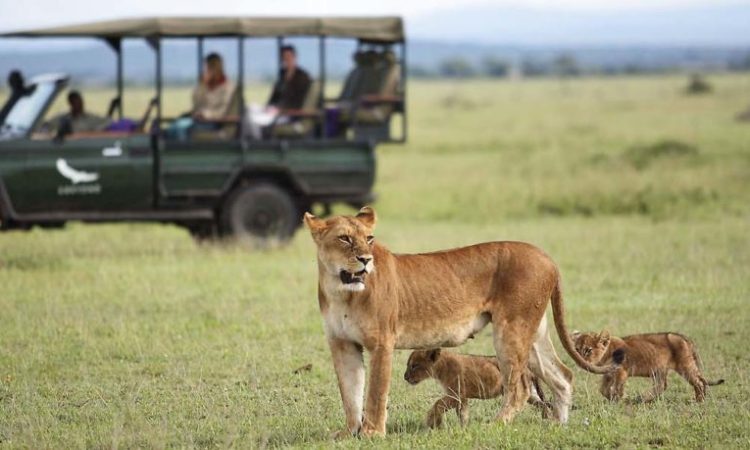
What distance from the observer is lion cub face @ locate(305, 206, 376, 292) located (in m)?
6.70

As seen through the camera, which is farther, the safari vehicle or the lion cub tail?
the safari vehicle

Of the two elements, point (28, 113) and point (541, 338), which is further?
point (28, 113)

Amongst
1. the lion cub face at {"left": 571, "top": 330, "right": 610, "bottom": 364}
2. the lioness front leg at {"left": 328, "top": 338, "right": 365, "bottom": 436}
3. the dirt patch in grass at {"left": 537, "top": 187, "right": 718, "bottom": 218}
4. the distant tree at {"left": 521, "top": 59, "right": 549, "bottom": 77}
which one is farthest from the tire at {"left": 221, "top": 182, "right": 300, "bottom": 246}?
the distant tree at {"left": 521, "top": 59, "right": 549, "bottom": 77}

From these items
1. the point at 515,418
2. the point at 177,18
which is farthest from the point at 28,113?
the point at 515,418

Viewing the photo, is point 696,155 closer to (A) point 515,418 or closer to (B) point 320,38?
(B) point 320,38

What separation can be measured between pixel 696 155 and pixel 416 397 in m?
17.9

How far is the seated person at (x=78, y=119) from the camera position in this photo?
1508 cm

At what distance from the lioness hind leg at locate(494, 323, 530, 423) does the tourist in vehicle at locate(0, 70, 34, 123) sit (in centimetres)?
938

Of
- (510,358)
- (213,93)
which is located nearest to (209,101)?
(213,93)

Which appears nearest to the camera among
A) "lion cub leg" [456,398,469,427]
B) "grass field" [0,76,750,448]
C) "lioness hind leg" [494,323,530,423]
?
"lioness hind leg" [494,323,530,423]

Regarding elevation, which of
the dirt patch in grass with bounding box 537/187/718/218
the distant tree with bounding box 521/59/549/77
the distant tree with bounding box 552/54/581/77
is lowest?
the distant tree with bounding box 521/59/549/77

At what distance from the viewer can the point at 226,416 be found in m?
7.96

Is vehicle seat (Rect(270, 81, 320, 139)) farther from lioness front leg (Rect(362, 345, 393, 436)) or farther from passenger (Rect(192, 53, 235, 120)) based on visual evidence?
lioness front leg (Rect(362, 345, 393, 436))

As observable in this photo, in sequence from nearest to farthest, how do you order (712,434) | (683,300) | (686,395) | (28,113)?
(712,434)
(686,395)
(683,300)
(28,113)
